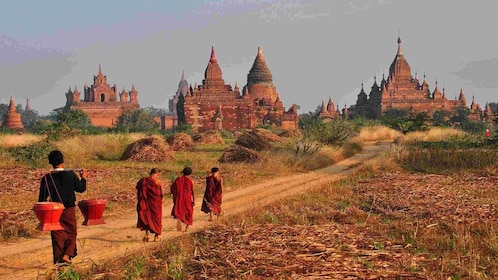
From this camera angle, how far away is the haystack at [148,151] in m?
21.9

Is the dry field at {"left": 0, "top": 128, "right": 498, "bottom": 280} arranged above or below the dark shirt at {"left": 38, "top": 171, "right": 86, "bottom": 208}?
below

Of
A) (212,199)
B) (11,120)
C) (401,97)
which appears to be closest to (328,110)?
(401,97)

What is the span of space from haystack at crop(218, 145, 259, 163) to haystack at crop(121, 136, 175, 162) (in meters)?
2.70

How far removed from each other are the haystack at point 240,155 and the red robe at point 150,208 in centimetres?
1138

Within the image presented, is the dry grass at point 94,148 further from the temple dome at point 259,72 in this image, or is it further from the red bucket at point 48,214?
the temple dome at point 259,72

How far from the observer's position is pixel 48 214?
5.73 m

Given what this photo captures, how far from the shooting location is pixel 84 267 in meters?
6.85

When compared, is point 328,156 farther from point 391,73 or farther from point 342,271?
point 391,73

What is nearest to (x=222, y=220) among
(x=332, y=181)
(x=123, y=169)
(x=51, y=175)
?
(x=51, y=175)

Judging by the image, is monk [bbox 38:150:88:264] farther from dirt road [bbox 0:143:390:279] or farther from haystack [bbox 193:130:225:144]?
haystack [bbox 193:130:225:144]

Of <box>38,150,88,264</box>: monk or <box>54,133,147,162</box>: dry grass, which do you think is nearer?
<box>38,150,88,264</box>: monk

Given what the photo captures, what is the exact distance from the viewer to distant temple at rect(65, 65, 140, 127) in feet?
237

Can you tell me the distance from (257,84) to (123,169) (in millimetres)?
49992

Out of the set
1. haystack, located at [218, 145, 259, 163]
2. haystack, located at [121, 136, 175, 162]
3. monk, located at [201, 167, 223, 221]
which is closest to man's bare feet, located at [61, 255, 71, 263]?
monk, located at [201, 167, 223, 221]
